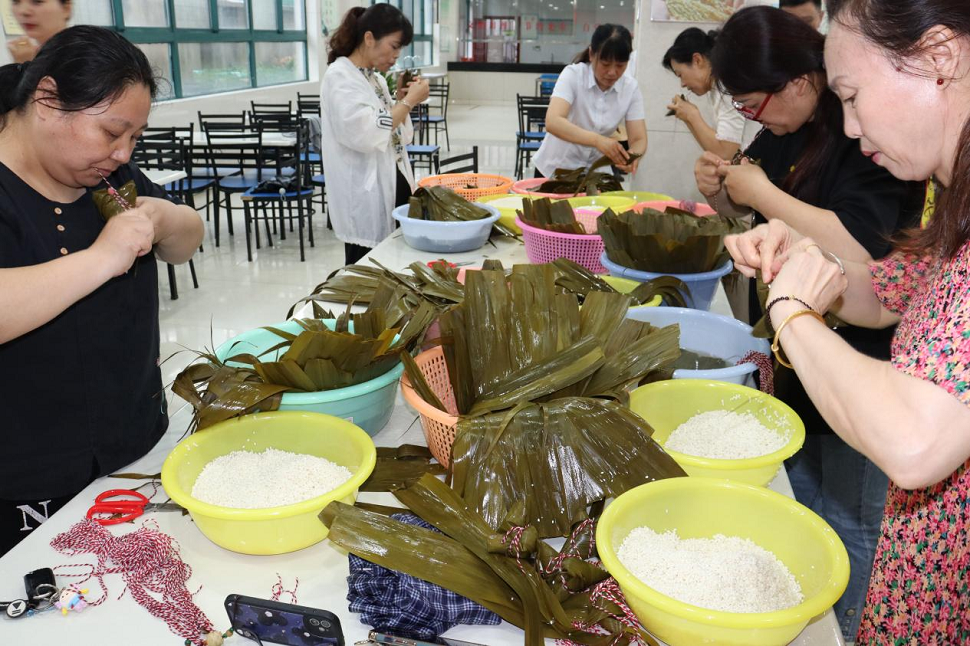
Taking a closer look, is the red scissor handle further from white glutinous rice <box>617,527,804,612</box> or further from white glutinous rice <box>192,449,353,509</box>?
white glutinous rice <box>617,527,804,612</box>

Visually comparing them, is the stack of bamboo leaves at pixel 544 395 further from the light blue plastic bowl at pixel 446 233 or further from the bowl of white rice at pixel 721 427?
the light blue plastic bowl at pixel 446 233

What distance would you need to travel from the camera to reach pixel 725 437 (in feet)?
4.08

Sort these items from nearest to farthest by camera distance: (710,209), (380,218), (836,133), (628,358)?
1. (628,358)
2. (836,133)
3. (710,209)
4. (380,218)

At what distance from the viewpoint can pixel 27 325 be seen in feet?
3.77

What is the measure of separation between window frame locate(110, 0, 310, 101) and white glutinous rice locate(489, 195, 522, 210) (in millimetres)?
5095

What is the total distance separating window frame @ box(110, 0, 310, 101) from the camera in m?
6.83

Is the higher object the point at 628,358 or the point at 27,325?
the point at 27,325

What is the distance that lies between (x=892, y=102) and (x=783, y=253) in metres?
0.37

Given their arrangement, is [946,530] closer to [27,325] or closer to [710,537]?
[710,537]

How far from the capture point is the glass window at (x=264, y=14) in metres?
9.34

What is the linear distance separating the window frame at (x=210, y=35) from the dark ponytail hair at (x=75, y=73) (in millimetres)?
5958

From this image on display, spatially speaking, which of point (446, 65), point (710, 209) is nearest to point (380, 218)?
point (710, 209)

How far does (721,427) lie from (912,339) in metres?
0.42

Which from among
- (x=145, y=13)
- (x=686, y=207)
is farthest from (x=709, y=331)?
(x=145, y=13)
